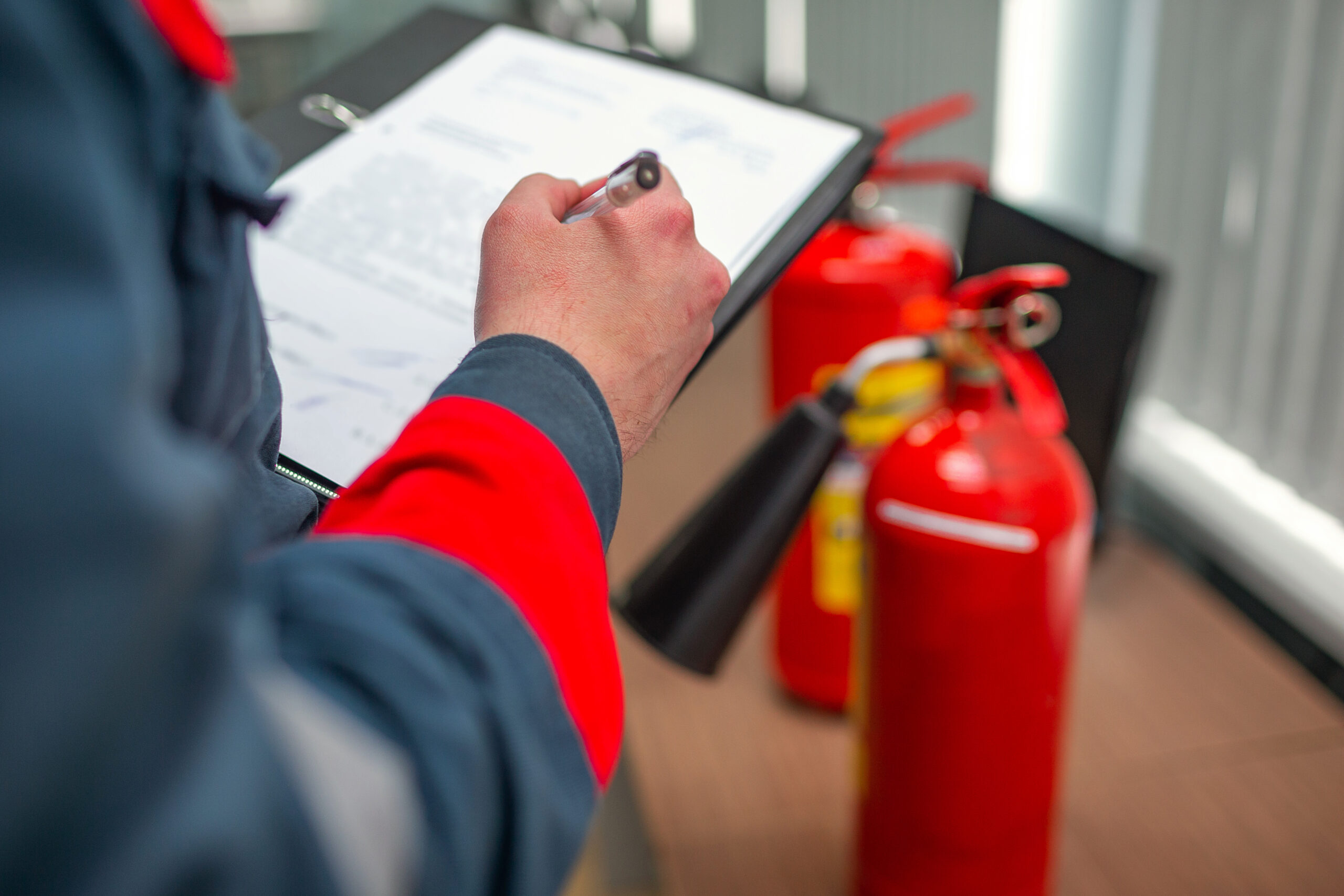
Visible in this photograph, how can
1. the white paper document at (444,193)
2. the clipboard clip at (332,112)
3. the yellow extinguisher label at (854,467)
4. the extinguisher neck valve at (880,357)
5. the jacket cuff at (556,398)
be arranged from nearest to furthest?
1. the jacket cuff at (556,398)
2. the white paper document at (444,193)
3. the clipboard clip at (332,112)
4. the extinguisher neck valve at (880,357)
5. the yellow extinguisher label at (854,467)

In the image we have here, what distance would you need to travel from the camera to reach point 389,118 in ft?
1.87

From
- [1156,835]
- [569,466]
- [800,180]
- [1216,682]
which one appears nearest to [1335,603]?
[1216,682]

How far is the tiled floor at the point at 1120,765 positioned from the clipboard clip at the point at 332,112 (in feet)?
0.87

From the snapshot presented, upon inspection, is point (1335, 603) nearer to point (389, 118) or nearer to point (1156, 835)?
point (1156, 835)

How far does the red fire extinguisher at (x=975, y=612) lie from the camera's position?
616mm

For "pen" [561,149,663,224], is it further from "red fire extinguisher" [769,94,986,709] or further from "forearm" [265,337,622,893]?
"red fire extinguisher" [769,94,986,709]

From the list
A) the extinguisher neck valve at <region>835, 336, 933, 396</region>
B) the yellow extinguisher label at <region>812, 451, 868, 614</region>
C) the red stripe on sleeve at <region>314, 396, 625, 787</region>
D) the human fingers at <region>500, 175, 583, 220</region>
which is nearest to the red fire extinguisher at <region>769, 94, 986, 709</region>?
the yellow extinguisher label at <region>812, 451, 868, 614</region>

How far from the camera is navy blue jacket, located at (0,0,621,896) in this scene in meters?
0.17

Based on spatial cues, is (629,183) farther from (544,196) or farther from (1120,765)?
(1120,765)

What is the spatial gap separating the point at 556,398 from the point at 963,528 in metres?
0.38

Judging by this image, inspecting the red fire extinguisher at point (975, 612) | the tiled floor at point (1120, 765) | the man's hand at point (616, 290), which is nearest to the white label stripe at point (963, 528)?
the red fire extinguisher at point (975, 612)

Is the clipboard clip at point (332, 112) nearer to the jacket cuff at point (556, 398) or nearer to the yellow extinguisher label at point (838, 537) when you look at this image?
the jacket cuff at point (556, 398)

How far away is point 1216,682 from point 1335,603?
0.12 meters

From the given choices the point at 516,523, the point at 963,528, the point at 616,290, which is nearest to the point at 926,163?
the point at 963,528
